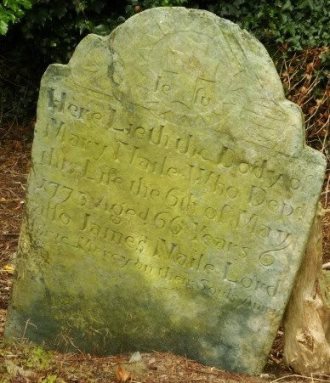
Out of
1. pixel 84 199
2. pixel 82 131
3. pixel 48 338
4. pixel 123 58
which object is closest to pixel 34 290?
pixel 48 338

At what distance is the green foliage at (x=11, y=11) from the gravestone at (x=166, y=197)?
248cm

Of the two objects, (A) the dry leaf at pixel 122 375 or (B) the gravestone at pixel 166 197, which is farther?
(A) the dry leaf at pixel 122 375

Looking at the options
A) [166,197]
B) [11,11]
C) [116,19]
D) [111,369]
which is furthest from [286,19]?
[111,369]

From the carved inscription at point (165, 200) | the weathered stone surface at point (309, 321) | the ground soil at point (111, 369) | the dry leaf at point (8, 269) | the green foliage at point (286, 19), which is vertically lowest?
the dry leaf at point (8, 269)

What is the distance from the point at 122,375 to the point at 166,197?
814mm

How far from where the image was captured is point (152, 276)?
4094mm

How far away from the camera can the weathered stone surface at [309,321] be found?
4145 mm

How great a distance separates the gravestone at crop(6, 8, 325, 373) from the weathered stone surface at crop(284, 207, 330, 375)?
0.63 ft

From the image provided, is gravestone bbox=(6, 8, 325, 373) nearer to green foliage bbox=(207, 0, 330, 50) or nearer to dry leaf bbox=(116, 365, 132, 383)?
dry leaf bbox=(116, 365, 132, 383)

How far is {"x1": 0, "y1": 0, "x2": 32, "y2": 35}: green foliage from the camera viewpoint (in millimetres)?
6300

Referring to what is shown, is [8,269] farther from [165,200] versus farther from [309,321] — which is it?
[309,321]

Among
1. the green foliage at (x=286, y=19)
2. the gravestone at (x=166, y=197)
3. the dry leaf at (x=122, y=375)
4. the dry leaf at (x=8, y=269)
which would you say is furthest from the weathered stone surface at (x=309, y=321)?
the green foliage at (x=286, y=19)

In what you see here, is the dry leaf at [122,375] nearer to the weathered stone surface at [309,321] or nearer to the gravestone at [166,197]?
the gravestone at [166,197]

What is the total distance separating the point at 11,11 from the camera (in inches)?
253
